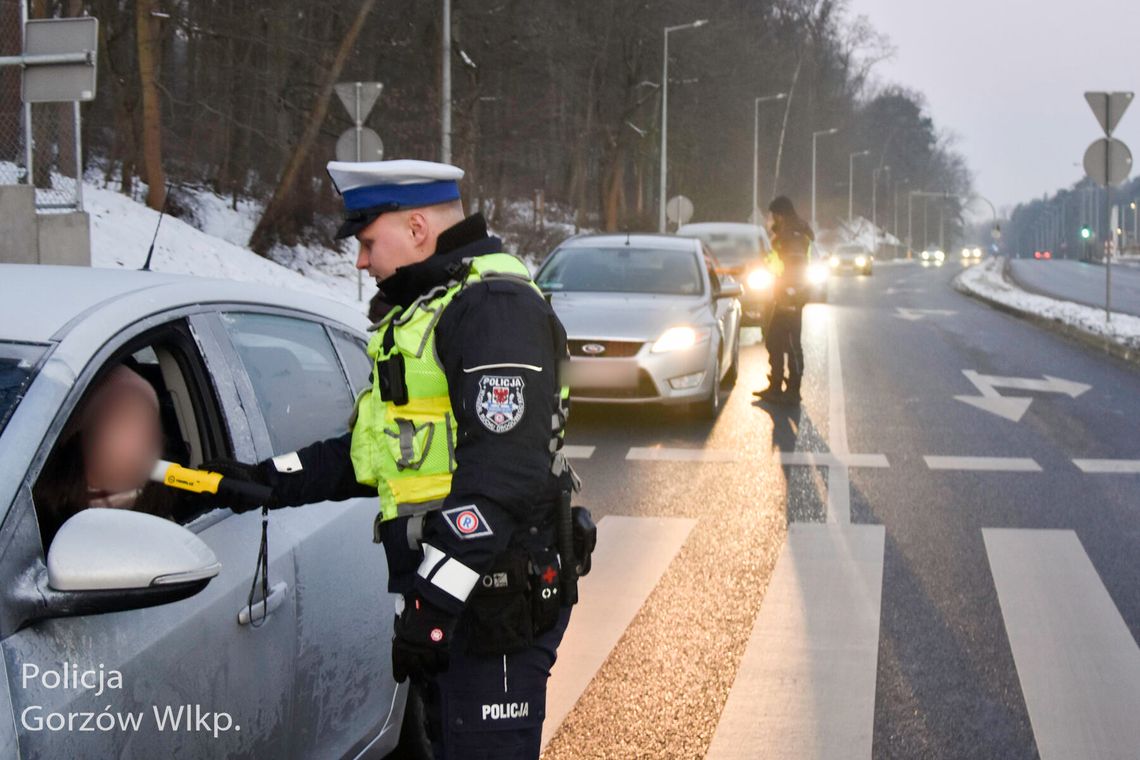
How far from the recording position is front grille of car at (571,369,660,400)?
39.3 feet

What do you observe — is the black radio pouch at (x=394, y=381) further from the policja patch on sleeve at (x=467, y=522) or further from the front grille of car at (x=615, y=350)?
the front grille of car at (x=615, y=350)

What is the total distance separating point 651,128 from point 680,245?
4377cm

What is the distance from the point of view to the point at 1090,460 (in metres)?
10.4

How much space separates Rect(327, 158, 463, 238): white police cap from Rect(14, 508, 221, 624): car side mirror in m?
0.83

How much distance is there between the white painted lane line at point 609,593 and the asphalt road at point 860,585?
0.05ft

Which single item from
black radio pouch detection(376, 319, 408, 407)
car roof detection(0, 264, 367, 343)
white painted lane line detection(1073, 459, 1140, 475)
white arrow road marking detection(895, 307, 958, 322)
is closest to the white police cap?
black radio pouch detection(376, 319, 408, 407)

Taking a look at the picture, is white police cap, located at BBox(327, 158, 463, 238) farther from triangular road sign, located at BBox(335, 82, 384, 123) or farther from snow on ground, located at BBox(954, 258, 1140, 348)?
snow on ground, located at BBox(954, 258, 1140, 348)

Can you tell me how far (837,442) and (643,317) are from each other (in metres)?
2.03

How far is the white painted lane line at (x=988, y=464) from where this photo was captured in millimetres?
10078

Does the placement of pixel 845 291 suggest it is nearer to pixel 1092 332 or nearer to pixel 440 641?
pixel 1092 332

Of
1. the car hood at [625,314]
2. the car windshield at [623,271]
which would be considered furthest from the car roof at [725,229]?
the car hood at [625,314]

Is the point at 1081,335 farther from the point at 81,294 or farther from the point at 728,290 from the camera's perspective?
the point at 81,294

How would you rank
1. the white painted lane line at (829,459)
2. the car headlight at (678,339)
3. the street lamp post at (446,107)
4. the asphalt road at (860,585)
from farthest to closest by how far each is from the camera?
the street lamp post at (446,107), the car headlight at (678,339), the white painted lane line at (829,459), the asphalt road at (860,585)

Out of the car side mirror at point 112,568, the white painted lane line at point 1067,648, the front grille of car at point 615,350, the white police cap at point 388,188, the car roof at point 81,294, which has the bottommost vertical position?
the white painted lane line at point 1067,648
